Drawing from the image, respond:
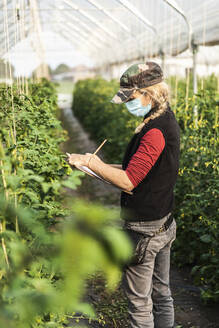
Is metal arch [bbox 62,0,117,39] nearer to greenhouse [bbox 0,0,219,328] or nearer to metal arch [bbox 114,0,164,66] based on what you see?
metal arch [bbox 114,0,164,66]

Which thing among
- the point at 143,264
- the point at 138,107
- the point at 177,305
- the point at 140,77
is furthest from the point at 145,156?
the point at 177,305

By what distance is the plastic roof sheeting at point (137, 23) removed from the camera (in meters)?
6.54

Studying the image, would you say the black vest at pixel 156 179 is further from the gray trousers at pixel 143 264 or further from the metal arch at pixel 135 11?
the metal arch at pixel 135 11

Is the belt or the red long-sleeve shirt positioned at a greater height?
the red long-sleeve shirt

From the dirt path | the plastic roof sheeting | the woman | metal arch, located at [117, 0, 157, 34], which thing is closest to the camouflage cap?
the woman

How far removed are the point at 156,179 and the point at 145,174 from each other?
0.42ft

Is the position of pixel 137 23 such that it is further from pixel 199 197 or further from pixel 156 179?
pixel 156 179

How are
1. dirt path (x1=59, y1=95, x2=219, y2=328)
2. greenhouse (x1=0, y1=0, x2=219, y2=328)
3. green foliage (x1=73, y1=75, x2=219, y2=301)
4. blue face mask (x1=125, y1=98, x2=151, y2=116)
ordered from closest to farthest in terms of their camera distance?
greenhouse (x1=0, y1=0, x2=219, y2=328), blue face mask (x1=125, y1=98, x2=151, y2=116), dirt path (x1=59, y1=95, x2=219, y2=328), green foliage (x1=73, y1=75, x2=219, y2=301)

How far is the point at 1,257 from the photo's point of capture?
144cm

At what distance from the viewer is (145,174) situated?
2.14 m

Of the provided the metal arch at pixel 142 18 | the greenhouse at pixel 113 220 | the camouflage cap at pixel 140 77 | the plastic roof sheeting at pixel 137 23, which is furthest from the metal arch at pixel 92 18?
the camouflage cap at pixel 140 77

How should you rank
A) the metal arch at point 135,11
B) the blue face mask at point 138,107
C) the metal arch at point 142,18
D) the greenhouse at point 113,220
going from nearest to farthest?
1. the greenhouse at point 113,220
2. the blue face mask at point 138,107
3. the metal arch at point 135,11
4. the metal arch at point 142,18

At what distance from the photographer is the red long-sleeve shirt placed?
6.97 feet

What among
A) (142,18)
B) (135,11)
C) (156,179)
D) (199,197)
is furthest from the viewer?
(142,18)
